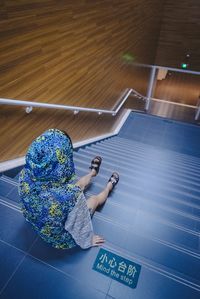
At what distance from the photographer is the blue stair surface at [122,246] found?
172cm

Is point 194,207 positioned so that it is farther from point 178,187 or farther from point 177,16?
point 177,16

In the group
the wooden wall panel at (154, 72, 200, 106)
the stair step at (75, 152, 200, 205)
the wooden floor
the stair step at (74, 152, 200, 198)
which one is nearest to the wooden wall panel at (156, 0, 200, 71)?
the wooden wall panel at (154, 72, 200, 106)

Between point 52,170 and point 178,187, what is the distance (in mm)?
2448

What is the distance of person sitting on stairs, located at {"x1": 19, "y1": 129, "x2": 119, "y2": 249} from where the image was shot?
5.21 ft

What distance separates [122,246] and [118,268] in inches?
11.4

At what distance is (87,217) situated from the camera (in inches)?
74.1

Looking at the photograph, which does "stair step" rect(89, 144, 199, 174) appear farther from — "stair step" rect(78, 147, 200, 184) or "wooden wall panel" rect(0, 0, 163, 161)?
"wooden wall panel" rect(0, 0, 163, 161)

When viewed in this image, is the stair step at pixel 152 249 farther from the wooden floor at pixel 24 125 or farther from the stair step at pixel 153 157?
the stair step at pixel 153 157

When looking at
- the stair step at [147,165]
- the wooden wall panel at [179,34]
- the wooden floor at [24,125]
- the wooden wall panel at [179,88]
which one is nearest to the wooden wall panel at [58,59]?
the wooden floor at [24,125]

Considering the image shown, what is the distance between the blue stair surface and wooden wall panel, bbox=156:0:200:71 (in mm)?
7418

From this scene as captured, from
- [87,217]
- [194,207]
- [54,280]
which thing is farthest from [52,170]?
[194,207]

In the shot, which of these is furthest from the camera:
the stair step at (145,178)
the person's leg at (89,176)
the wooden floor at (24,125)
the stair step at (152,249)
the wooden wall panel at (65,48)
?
the stair step at (145,178)

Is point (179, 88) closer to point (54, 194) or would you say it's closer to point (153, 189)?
point (153, 189)

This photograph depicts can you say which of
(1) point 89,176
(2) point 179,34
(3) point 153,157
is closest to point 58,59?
(1) point 89,176
